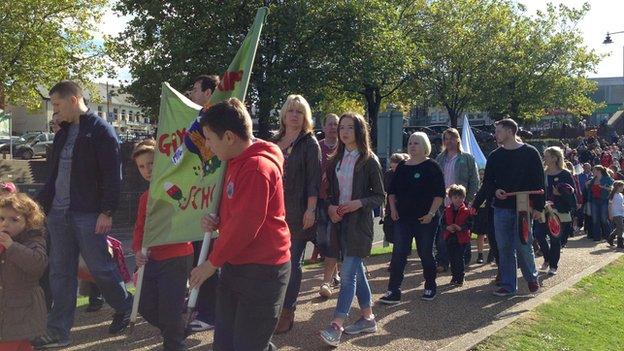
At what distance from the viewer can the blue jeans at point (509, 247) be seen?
276 inches

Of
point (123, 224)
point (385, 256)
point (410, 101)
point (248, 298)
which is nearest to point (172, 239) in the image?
point (248, 298)

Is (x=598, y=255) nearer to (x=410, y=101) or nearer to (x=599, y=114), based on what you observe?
(x=410, y=101)

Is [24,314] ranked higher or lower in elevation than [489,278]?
higher

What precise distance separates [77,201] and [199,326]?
148 cm

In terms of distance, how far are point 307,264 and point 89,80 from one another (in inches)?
933

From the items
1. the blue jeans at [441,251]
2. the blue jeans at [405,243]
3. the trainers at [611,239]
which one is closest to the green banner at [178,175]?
the blue jeans at [405,243]

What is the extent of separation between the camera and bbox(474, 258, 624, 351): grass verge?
5562 millimetres

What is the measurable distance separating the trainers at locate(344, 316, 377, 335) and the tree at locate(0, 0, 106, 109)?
950 inches

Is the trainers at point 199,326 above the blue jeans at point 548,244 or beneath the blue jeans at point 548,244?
beneath

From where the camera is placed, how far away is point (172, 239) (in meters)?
4.45

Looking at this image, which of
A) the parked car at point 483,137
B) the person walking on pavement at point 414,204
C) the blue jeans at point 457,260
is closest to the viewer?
the person walking on pavement at point 414,204

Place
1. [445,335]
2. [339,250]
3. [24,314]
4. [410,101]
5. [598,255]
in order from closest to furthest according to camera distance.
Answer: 1. [24,314]
2. [445,335]
3. [339,250]
4. [598,255]
5. [410,101]

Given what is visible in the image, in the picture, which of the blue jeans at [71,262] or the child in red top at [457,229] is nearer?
the blue jeans at [71,262]

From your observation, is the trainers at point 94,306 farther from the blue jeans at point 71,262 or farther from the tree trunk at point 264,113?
the tree trunk at point 264,113
